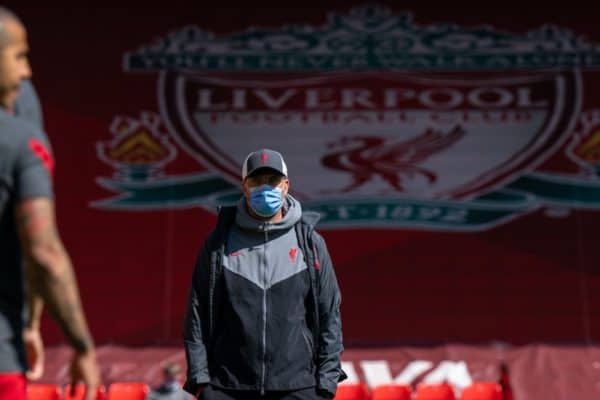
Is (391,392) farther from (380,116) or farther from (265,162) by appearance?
(265,162)

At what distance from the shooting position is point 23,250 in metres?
2.30

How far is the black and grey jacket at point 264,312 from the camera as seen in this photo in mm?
3568

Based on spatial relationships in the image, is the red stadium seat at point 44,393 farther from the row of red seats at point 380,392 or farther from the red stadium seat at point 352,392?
the red stadium seat at point 352,392

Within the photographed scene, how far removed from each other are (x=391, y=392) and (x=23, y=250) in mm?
5444

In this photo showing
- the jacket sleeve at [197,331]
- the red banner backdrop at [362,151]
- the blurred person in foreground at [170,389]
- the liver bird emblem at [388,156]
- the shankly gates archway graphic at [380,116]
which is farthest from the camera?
the liver bird emblem at [388,156]

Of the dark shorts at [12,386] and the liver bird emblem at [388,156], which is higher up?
the dark shorts at [12,386]

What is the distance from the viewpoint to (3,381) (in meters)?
2.30

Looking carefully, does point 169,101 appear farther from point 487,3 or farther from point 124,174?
point 487,3

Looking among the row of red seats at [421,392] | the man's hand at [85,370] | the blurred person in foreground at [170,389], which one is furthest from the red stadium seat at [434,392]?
the man's hand at [85,370]

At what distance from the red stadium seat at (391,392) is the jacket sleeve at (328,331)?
3.84 meters

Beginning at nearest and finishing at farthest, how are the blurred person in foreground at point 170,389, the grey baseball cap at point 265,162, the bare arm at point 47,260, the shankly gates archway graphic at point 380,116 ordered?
the bare arm at point 47,260
the grey baseball cap at point 265,162
the blurred person in foreground at point 170,389
the shankly gates archway graphic at point 380,116

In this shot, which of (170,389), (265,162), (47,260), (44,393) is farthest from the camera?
(44,393)

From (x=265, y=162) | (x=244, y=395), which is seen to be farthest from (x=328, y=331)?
(x=265, y=162)

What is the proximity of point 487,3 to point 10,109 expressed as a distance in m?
8.21
